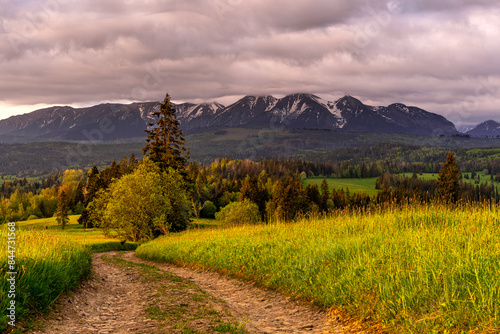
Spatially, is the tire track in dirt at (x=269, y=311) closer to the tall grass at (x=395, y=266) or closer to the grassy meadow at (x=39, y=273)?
the tall grass at (x=395, y=266)

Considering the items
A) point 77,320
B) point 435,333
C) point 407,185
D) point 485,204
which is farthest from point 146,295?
point 407,185

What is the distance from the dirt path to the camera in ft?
26.0

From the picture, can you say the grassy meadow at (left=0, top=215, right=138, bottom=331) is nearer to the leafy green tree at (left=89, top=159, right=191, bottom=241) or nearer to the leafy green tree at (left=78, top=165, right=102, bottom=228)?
the leafy green tree at (left=89, top=159, right=191, bottom=241)

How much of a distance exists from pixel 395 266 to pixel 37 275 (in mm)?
9447

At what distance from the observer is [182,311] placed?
923cm

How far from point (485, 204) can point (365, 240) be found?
22.7 ft

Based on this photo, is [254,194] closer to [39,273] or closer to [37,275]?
[39,273]

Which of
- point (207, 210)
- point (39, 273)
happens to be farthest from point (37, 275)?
point (207, 210)

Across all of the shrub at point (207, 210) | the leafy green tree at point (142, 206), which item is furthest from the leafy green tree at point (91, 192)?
the shrub at point (207, 210)

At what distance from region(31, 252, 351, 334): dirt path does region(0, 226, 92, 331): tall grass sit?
0.44 metres

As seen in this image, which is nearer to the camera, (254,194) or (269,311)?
(269,311)

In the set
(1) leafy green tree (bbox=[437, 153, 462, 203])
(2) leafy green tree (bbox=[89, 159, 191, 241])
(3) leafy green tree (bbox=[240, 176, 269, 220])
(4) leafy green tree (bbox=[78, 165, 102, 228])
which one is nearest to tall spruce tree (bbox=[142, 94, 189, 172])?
(2) leafy green tree (bbox=[89, 159, 191, 241])

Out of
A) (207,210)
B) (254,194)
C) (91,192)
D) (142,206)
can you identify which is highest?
(142,206)

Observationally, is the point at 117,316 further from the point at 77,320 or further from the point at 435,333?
the point at 435,333
